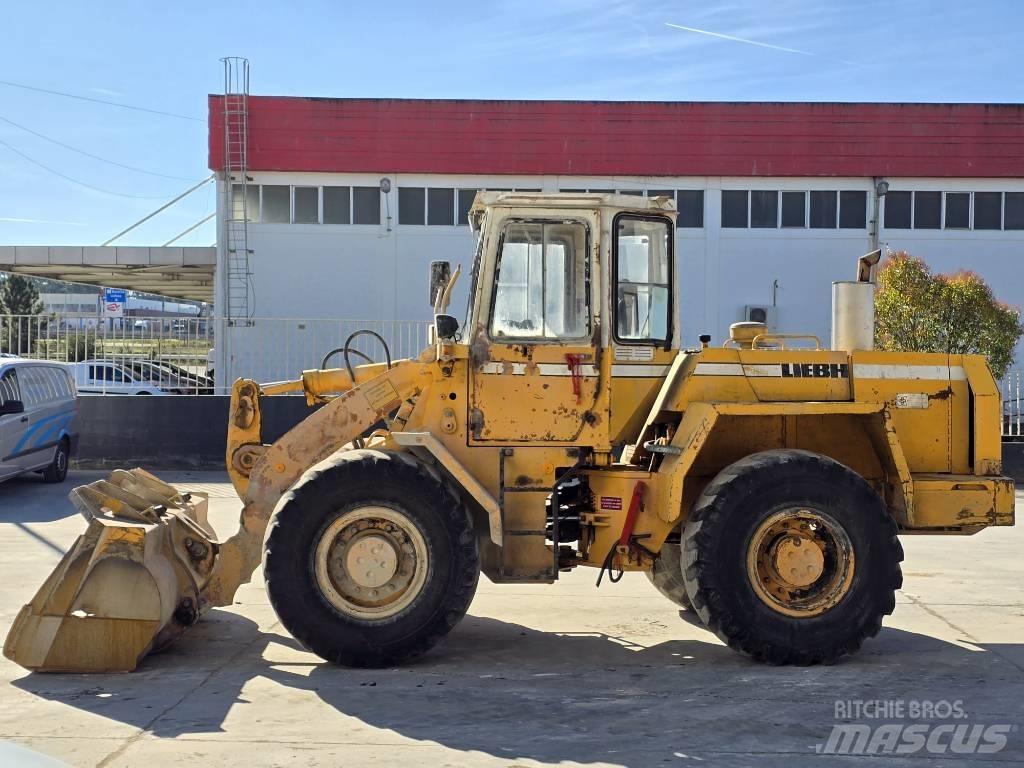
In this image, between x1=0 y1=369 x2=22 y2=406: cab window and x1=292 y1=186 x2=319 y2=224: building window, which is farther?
x1=292 y1=186 x2=319 y2=224: building window

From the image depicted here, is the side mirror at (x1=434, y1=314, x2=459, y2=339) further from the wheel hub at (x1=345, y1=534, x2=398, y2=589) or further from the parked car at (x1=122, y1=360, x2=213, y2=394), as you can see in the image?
the parked car at (x1=122, y1=360, x2=213, y2=394)

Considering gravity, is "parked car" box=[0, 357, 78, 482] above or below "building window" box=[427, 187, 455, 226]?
below

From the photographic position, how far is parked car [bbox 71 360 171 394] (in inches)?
744

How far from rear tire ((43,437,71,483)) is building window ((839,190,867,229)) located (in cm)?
1862

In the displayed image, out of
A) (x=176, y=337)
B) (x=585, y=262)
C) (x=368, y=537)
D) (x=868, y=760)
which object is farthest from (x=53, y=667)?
(x=176, y=337)

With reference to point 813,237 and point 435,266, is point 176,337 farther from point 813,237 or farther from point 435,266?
point 813,237

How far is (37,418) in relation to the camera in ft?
52.4

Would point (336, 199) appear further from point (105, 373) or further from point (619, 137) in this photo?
point (105, 373)

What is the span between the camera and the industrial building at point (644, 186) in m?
26.9

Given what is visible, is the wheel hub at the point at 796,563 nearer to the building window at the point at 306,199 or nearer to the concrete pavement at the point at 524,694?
the concrete pavement at the point at 524,694

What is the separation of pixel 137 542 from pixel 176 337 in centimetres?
1281

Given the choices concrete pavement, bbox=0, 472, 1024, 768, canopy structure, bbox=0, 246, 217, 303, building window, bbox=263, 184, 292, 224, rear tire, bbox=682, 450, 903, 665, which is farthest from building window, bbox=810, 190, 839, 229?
rear tire, bbox=682, 450, 903, 665

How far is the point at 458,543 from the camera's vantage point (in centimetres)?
688

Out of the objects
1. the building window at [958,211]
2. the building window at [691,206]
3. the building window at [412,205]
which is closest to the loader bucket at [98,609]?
the building window at [412,205]
